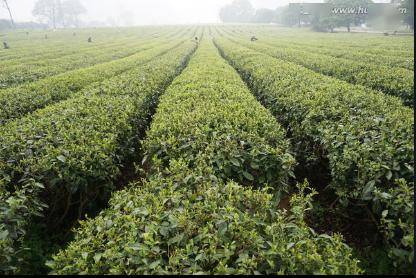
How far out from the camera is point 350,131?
5781 mm

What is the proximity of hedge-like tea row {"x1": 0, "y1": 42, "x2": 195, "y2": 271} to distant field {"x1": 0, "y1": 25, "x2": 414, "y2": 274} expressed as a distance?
0.09 ft

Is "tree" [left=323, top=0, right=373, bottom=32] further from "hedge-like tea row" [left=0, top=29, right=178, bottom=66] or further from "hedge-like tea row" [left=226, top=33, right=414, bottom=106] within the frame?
"hedge-like tea row" [left=226, top=33, right=414, bottom=106]

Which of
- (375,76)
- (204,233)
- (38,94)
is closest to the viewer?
(204,233)

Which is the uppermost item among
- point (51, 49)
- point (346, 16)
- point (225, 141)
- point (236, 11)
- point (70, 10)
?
point (236, 11)

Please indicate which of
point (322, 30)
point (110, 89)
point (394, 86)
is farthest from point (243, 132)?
point (322, 30)

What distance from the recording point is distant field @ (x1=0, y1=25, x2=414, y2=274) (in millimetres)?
2914

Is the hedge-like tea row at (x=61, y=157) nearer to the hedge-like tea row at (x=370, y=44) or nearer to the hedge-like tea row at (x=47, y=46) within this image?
the hedge-like tea row at (x=370, y=44)

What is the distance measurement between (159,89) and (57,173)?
24.7 ft

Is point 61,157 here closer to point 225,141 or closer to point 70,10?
point 225,141

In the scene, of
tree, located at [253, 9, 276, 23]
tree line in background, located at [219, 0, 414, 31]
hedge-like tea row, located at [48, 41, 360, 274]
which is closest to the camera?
hedge-like tea row, located at [48, 41, 360, 274]

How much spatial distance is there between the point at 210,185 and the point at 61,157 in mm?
2576

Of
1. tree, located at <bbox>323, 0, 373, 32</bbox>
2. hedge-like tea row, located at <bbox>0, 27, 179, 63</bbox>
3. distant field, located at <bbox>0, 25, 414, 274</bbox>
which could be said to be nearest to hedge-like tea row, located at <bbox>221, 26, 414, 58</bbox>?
distant field, located at <bbox>0, 25, 414, 274</bbox>

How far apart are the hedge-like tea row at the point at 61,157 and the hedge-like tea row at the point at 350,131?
158 inches

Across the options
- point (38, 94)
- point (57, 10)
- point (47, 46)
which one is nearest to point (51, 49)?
point (47, 46)
